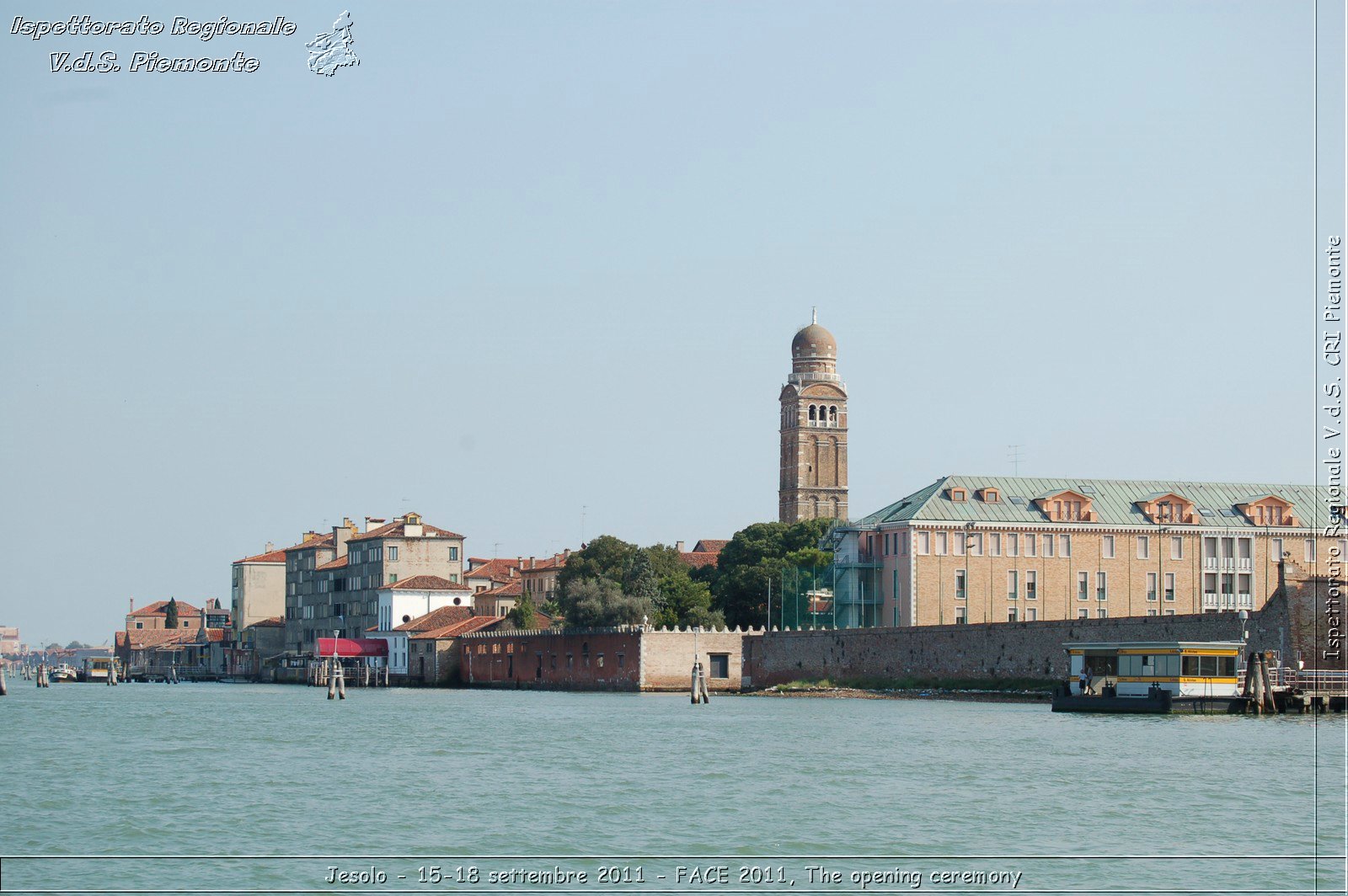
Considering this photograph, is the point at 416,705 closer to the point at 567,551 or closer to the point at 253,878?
the point at 253,878

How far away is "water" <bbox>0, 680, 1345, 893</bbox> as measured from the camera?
18.2 metres

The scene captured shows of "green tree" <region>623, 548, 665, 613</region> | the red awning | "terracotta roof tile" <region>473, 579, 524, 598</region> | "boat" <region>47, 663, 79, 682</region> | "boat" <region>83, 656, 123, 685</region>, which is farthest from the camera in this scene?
"boat" <region>83, 656, 123, 685</region>

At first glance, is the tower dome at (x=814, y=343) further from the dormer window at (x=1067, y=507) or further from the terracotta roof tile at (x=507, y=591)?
the dormer window at (x=1067, y=507)

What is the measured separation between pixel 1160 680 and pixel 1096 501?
84.0ft

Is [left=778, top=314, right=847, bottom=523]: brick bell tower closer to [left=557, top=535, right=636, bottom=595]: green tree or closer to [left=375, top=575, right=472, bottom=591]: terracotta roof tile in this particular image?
[left=375, top=575, right=472, bottom=591]: terracotta roof tile

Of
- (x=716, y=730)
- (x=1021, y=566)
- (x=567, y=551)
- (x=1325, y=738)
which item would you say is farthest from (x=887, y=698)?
(x=567, y=551)

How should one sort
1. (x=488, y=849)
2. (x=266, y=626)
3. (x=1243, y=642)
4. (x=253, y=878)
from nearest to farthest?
(x=253, y=878)
(x=488, y=849)
(x=1243, y=642)
(x=266, y=626)

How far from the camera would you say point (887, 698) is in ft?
183

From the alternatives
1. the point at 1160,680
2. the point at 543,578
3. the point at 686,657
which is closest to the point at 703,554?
the point at 543,578

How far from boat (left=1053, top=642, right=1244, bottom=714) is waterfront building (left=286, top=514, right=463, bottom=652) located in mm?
52628

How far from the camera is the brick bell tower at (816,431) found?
10250cm

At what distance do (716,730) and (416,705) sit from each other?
62.0 feet

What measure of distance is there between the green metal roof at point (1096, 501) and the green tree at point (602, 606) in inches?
370

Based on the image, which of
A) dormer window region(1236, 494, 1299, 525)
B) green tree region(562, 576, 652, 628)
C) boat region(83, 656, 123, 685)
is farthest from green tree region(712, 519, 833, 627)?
boat region(83, 656, 123, 685)
